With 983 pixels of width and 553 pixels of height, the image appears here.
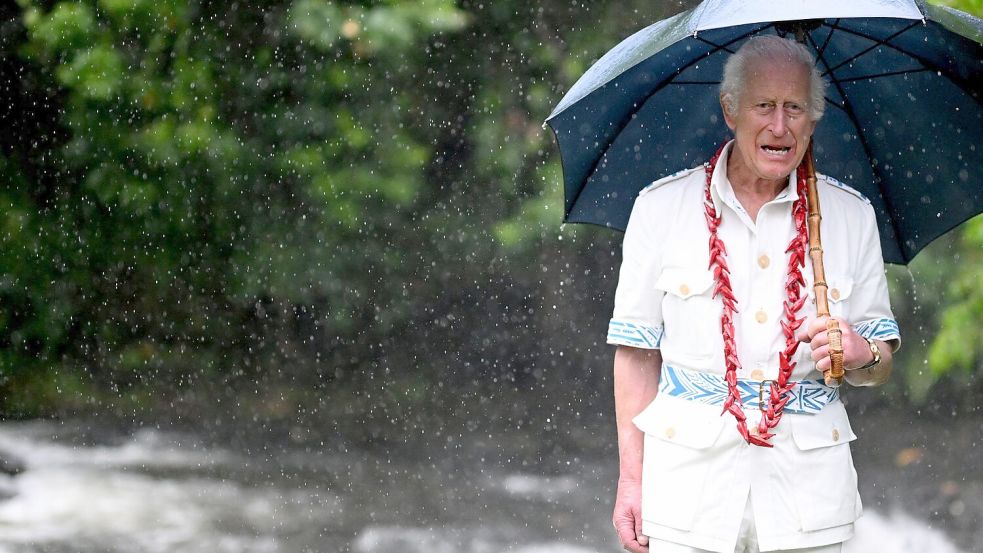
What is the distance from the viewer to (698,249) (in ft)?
7.37

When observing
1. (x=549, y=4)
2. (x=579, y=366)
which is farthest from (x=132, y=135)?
(x=579, y=366)

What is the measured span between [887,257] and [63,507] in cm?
481

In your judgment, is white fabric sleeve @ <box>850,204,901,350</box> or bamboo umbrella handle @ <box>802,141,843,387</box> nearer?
bamboo umbrella handle @ <box>802,141,843,387</box>

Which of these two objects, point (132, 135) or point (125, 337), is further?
point (125, 337)

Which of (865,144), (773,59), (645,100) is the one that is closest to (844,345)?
(773,59)

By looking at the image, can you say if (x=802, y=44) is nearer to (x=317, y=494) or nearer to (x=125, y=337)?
(x=317, y=494)

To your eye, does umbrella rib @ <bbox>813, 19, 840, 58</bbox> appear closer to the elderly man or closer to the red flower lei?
the elderly man

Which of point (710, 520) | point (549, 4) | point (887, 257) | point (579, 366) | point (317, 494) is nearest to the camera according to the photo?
point (710, 520)

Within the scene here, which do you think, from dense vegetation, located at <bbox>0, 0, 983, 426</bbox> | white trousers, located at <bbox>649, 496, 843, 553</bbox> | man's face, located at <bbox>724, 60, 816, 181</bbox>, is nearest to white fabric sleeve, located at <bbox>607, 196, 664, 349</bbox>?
man's face, located at <bbox>724, 60, 816, 181</bbox>

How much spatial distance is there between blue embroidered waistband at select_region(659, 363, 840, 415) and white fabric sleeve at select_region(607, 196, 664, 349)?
3.4 inches

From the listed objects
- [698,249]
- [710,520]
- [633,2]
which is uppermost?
Answer: [633,2]

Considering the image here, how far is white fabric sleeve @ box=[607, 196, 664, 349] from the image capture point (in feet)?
7.50

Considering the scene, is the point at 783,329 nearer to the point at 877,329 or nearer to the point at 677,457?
the point at 877,329

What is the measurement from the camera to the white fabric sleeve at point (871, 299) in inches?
88.4
